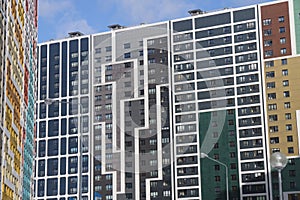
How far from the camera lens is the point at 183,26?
143500mm

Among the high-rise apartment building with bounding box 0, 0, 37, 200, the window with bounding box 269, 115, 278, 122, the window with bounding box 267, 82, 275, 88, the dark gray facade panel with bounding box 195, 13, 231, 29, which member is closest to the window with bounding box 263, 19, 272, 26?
the dark gray facade panel with bounding box 195, 13, 231, 29

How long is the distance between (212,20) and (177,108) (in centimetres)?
2068

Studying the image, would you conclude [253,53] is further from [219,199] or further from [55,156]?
[55,156]

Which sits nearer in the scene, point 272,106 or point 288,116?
point 288,116

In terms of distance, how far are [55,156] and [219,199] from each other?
132ft

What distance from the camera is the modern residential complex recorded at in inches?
5084

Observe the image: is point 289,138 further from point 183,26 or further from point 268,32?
point 183,26

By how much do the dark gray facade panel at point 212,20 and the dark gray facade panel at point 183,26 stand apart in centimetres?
160

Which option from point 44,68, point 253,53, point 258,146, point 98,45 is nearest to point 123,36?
point 98,45

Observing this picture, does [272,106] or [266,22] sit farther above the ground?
[266,22]

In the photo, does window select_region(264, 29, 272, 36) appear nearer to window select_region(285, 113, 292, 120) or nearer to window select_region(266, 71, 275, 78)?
window select_region(266, 71, 275, 78)

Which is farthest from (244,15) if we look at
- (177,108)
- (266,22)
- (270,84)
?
(177,108)

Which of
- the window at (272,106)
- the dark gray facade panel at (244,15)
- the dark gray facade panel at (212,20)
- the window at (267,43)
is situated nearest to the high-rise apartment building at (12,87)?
the dark gray facade panel at (212,20)

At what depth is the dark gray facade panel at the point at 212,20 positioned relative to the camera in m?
140
